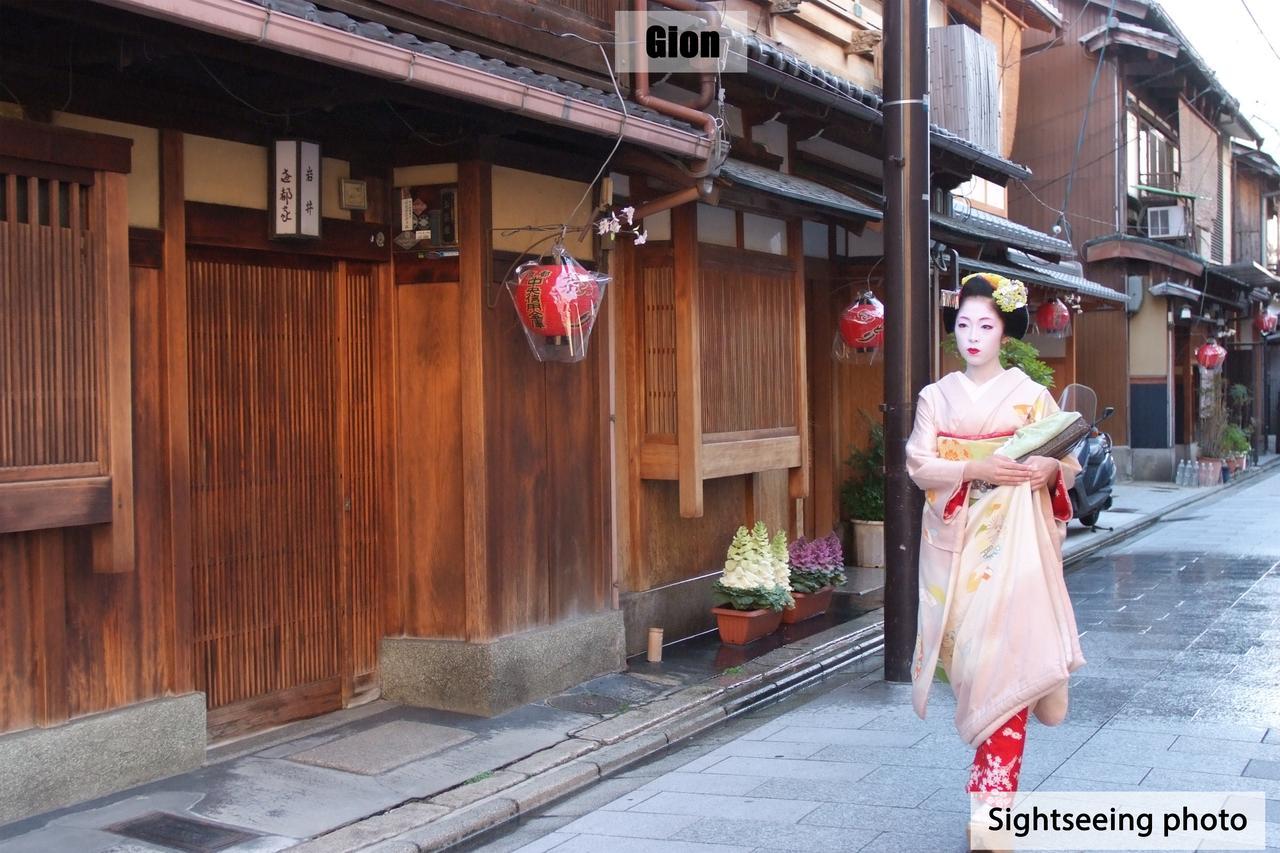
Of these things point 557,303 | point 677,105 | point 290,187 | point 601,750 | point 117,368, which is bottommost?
point 601,750

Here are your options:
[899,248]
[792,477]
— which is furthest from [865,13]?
[899,248]

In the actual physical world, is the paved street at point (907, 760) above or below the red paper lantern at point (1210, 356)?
below

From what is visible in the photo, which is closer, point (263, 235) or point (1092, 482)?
point (263, 235)

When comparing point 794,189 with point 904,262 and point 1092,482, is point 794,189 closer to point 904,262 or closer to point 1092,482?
point 904,262

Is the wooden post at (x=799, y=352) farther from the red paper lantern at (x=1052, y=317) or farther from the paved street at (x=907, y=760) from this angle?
the red paper lantern at (x=1052, y=317)

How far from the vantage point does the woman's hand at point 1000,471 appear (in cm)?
539

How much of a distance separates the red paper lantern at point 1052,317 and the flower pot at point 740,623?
10.3 meters

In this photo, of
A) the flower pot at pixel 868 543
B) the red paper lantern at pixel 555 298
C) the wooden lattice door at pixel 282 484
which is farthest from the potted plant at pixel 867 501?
the wooden lattice door at pixel 282 484

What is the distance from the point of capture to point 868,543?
1452 centimetres

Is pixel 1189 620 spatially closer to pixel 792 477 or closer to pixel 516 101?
pixel 792 477

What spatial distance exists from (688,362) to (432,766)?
4.09 m

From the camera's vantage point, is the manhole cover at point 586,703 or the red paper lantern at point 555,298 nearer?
the red paper lantern at point 555,298

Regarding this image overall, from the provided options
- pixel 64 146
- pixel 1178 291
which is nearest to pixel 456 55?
pixel 64 146

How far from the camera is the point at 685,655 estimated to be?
1023 centimetres
